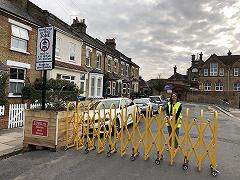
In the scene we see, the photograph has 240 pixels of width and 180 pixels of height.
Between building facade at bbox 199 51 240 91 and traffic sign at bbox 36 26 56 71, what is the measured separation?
5958 cm

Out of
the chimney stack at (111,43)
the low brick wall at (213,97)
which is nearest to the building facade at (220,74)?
the low brick wall at (213,97)

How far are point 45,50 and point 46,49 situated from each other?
0.20 feet

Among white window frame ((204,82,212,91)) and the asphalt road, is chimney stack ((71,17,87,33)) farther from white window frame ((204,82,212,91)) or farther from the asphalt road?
white window frame ((204,82,212,91))

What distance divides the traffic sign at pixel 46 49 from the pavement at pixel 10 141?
2.77 metres

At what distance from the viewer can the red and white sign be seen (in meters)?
7.90

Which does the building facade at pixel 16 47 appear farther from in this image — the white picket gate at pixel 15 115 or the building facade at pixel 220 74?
the building facade at pixel 220 74

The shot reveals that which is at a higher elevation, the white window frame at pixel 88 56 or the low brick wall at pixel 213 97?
the white window frame at pixel 88 56

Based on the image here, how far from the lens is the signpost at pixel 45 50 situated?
854 cm

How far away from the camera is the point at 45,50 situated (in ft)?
28.6

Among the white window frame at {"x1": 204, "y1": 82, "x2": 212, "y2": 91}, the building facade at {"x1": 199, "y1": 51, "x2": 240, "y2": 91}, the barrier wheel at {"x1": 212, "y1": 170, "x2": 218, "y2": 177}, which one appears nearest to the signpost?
the barrier wheel at {"x1": 212, "y1": 170, "x2": 218, "y2": 177}

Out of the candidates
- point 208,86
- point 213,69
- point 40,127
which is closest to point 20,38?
point 40,127

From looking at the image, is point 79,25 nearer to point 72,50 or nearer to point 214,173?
point 72,50

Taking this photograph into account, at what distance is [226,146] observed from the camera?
31.1ft

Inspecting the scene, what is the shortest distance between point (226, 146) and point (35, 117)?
7.14m
